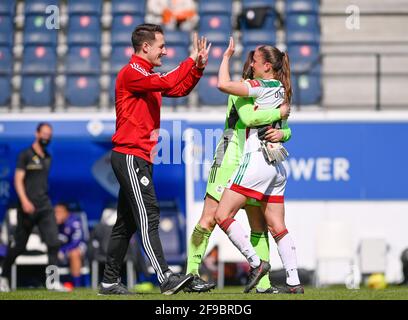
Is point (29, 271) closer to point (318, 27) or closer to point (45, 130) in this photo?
point (45, 130)

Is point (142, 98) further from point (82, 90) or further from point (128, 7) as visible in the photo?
point (128, 7)

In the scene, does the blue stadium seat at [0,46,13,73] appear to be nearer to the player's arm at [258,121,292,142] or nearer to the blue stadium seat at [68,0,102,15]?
the blue stadium seat at [68,0,102,15]

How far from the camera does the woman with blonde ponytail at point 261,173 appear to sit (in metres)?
8.06

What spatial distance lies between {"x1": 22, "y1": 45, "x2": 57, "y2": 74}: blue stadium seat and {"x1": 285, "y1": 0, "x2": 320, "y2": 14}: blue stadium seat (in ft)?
12.1

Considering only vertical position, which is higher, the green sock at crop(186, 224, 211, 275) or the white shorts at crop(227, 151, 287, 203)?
the white shorts at crop(227, 151, 287, 203)

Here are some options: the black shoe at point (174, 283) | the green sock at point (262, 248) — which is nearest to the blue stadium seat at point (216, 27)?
the green sock at point (262, 248)

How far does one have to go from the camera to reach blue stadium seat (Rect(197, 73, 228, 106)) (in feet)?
51.0

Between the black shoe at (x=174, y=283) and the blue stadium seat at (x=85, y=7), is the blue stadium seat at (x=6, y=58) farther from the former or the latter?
the black shoe at (x=174, y=283)

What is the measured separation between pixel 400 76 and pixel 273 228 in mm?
8430

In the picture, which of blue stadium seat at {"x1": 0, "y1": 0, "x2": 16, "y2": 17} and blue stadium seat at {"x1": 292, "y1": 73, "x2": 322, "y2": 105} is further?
blue stadium seat at {"x1": 0, "y1": 0, "x2": 16, "y2": 17}

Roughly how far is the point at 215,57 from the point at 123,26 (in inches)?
Result: 66.1

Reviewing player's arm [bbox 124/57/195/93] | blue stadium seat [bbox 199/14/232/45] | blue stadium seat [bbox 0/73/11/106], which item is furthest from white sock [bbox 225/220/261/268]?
blue stadium seat [bbox 199/14/232/45]

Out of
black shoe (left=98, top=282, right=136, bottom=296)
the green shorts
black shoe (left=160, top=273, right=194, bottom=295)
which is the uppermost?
the green shorts
